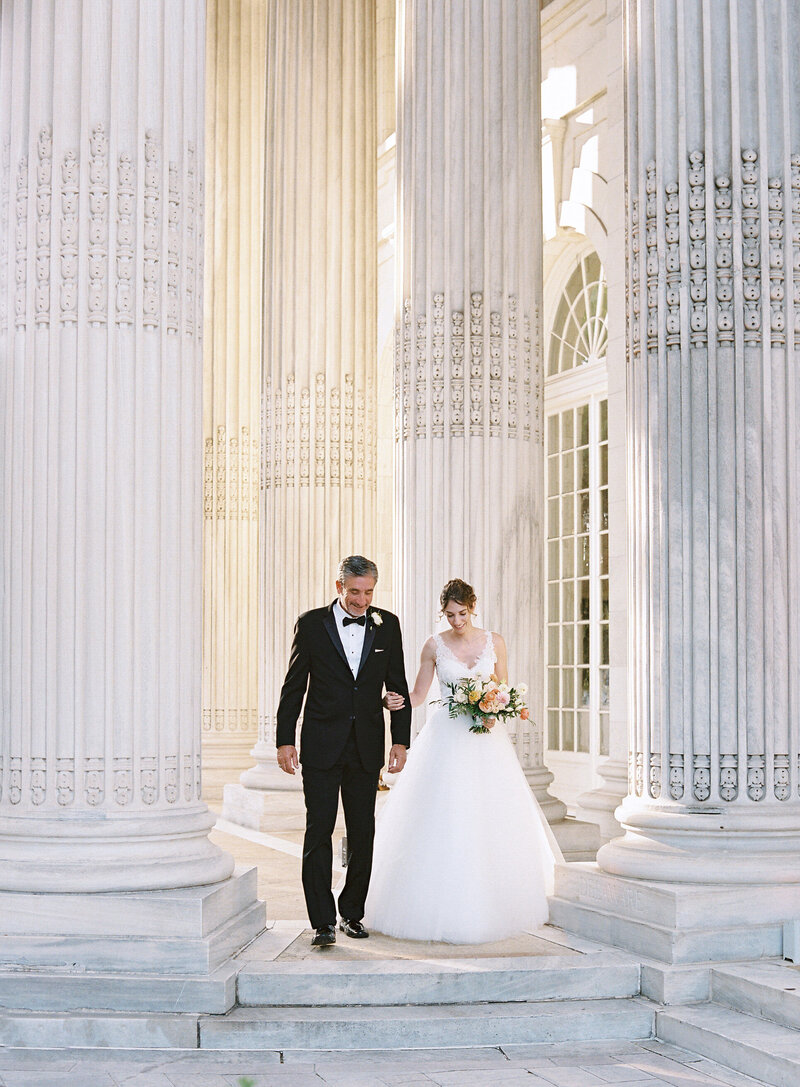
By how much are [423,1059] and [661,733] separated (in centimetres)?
250

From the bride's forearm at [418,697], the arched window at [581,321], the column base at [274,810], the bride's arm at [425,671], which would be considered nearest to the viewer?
the bride's forearm at [418,697]

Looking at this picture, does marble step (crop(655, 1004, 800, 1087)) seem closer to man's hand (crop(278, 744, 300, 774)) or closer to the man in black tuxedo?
the man in black tuxedo

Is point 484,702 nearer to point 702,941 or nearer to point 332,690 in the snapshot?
point 332,690

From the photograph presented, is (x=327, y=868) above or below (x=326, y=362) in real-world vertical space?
below

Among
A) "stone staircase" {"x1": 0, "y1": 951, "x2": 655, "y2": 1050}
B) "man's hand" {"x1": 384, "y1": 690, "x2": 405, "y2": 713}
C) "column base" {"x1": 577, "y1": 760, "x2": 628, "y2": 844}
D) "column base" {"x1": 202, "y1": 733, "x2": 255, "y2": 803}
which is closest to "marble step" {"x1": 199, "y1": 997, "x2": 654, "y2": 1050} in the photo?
"stone staircase" {"x1": 0, "y1": 951, "x2": 655, "y2": 1050}

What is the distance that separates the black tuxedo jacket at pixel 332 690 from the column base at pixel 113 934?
4.17 feet

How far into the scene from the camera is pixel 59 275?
8.19m

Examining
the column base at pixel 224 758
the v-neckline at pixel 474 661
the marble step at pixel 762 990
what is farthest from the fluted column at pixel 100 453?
the column base at pixel 224 758

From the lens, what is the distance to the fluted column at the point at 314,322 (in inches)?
609

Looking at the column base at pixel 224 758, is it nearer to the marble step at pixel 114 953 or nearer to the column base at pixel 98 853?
the column base at pixel 98 853

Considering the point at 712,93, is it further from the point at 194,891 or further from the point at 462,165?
the point at 194,891

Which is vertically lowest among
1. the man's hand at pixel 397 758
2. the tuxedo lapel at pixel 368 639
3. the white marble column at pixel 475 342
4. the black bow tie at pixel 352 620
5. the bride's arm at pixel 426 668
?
the man's hand at pixel 397 758

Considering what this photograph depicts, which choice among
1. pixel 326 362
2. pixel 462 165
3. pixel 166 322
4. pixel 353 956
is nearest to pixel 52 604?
pixel 166 322

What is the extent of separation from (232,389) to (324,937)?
12.2 meters
